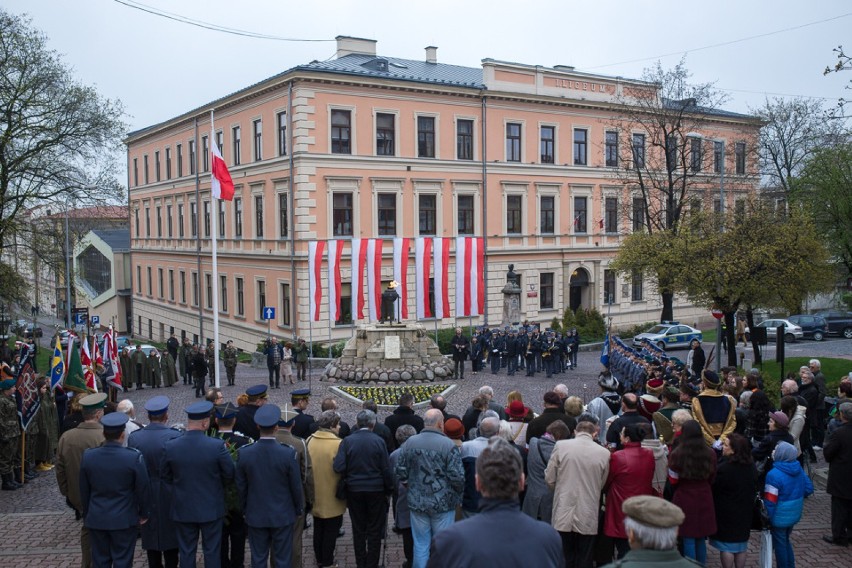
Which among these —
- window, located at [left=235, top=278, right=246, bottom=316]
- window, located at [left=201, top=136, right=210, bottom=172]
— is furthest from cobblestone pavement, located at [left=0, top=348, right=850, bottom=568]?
window, located at [left=201, top=136, right=210, bottom=172]

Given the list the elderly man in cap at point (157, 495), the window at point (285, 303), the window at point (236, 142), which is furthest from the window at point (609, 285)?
the elderly man in cap at point (157, 495)

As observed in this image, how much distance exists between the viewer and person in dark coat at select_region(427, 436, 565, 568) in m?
3.98

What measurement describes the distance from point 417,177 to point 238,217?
10.2m

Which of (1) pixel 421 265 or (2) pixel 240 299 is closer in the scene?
(1) pixel 421 265

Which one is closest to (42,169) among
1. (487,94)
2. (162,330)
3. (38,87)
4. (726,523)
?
(38,87)

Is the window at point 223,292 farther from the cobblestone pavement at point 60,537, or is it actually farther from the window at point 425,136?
the cobblestone pavement at point 60,537

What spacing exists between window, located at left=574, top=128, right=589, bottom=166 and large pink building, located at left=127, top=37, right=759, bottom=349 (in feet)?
0.36

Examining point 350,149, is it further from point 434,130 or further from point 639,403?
point 639,403

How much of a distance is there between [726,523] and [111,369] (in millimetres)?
16594

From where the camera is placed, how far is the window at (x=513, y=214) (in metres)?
39.9

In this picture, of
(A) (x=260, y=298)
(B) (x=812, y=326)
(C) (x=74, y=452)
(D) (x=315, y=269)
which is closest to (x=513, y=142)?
(A) (x=260, y=298)

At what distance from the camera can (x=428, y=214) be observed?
3744 cm

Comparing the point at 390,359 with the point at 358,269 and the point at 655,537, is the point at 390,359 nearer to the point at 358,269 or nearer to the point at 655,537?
the point at 358,269

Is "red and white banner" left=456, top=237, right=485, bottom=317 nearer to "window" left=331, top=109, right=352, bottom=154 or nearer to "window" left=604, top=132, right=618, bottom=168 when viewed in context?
"window" left=331, top=109, right=352, bottom=154
